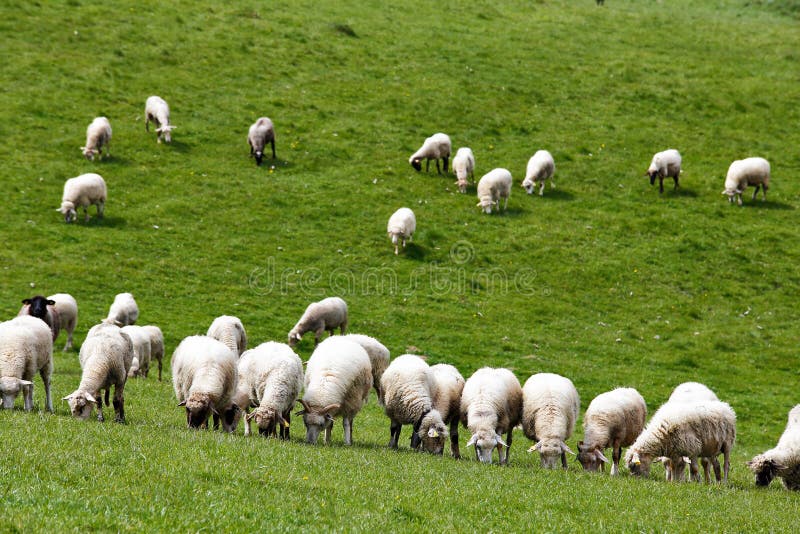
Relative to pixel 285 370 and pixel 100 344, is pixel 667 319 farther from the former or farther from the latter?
pixel 100 344

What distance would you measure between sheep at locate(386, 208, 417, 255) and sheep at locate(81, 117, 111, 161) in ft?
46.5

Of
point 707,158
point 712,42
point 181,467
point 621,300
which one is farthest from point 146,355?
point 712,42

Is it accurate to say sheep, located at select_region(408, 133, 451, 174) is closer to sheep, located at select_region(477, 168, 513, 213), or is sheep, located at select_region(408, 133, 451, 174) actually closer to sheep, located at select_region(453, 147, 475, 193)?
sheep, located at select_region(453, 147, 475, 193)

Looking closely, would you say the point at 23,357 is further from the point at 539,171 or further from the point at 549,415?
the point at 539,171

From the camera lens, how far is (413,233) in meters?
34.4

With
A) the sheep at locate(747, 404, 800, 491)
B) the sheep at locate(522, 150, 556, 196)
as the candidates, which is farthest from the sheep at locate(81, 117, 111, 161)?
the sheep at locate(747, 404, 800, 491)

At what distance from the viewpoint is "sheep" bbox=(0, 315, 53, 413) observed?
14.5 meters

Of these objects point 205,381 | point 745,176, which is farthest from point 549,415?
point 745,176

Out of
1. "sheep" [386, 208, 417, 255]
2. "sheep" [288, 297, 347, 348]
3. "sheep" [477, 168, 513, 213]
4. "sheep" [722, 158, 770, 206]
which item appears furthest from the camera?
"sheep" [722, 158, 770, 206]

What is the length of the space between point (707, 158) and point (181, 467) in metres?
38.1

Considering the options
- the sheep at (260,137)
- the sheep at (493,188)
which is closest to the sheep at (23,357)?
the sheep at (493,188)

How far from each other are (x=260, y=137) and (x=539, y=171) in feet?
44.2

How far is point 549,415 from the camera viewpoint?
53.3 ft

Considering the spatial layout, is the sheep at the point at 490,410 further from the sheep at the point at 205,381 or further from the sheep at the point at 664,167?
the sheep at the point at 664,167
